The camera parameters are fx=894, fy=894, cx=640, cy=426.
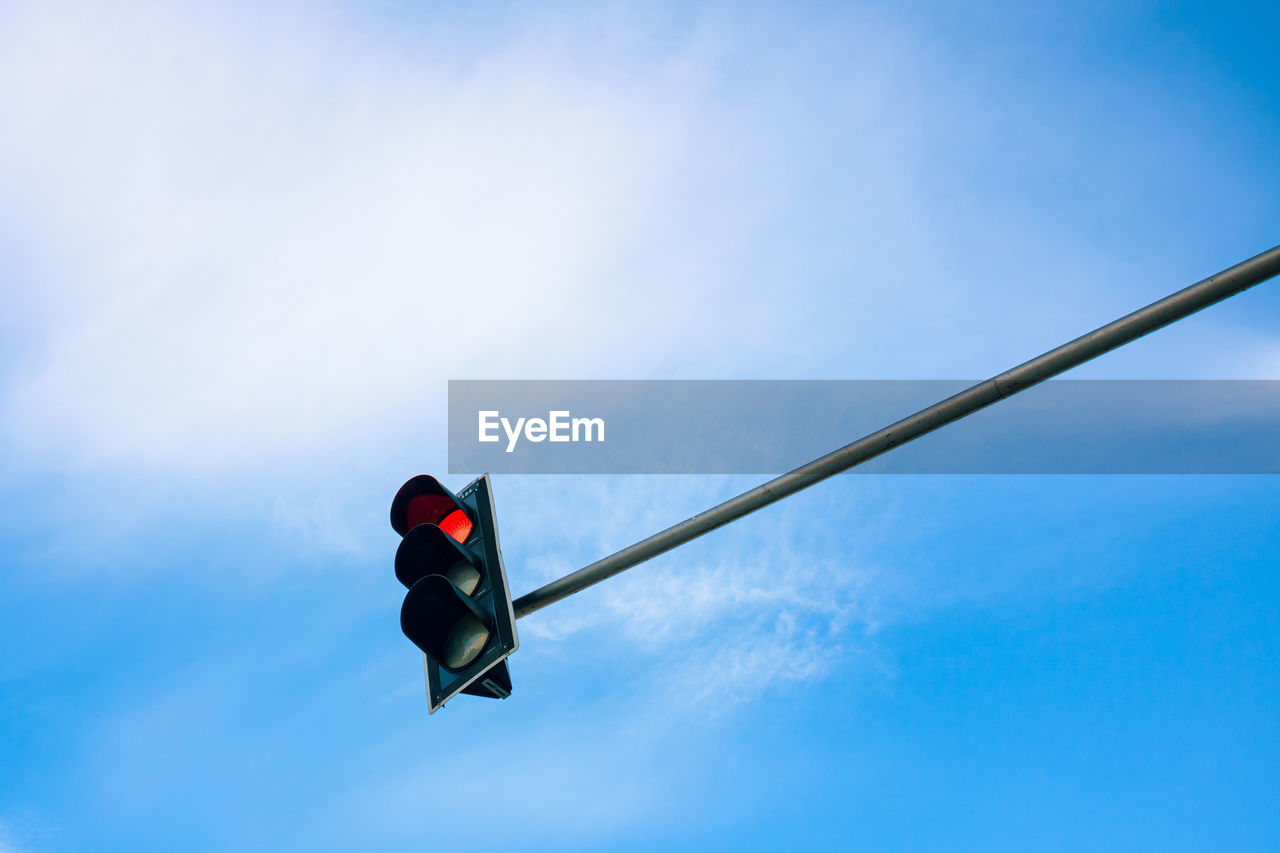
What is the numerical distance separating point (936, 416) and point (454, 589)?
2539 millimetres

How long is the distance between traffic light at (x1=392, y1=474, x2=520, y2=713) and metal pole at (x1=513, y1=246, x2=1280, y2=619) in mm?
201

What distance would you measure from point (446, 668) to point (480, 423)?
3.11 metres

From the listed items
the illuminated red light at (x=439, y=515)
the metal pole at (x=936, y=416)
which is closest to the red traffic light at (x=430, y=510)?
the illuminated red light at (x=439, y=515)

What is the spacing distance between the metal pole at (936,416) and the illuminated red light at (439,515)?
27.8 inches

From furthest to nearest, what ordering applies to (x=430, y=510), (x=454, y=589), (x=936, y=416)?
(x=430, y=510) → (x=454, y=589) → (x=936, y=416)

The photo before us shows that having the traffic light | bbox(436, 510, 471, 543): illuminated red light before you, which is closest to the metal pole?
the traffic light

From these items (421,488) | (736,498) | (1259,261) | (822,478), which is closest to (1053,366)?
(1259,261)

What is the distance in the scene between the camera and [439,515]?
525 cm

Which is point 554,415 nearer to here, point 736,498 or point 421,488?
point 421,488

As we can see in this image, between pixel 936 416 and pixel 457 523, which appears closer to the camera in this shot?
pixel 936 416

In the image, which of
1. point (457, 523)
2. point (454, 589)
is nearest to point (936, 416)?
point (454, 589)

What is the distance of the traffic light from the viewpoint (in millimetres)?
4633

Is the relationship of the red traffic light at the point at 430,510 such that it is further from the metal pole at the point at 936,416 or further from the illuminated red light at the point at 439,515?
the metal pole at the point at 936,416

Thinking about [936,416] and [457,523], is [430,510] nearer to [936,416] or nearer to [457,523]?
[457,523]
